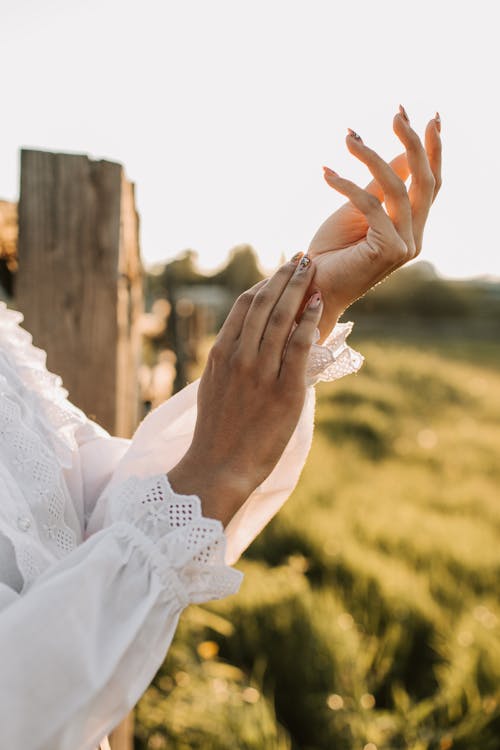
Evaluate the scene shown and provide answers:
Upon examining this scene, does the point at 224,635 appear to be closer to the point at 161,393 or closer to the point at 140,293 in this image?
the point at 161,393

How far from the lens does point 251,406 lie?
1035mm

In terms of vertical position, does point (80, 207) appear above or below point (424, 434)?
above

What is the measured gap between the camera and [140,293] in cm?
235

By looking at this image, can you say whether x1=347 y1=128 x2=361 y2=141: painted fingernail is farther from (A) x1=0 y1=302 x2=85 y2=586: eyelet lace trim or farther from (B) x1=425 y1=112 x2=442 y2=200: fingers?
(A) x1=0 y1=302 x2=85 y2=586: eyelet lace trim

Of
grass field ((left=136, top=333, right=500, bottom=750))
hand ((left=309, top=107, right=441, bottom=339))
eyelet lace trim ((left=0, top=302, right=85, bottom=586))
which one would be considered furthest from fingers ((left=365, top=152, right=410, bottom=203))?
grass field ((left=136, top=333, right=500, bottom=750))

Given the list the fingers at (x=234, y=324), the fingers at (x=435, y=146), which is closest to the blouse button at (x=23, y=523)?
the fingers at (x=234, y=324)

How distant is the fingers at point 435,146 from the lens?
45.7 inches

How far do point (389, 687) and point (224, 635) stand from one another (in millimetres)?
840

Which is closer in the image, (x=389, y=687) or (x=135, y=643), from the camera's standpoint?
(x=135, y=643)

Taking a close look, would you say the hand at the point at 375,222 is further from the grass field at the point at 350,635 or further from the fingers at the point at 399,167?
the grass field at the point at 350,635

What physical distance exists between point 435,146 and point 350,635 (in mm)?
2603

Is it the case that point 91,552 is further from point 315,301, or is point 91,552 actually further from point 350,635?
point 350,635

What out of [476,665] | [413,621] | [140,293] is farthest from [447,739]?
[140,293]

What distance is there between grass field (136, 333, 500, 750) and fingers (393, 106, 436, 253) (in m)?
2.03
